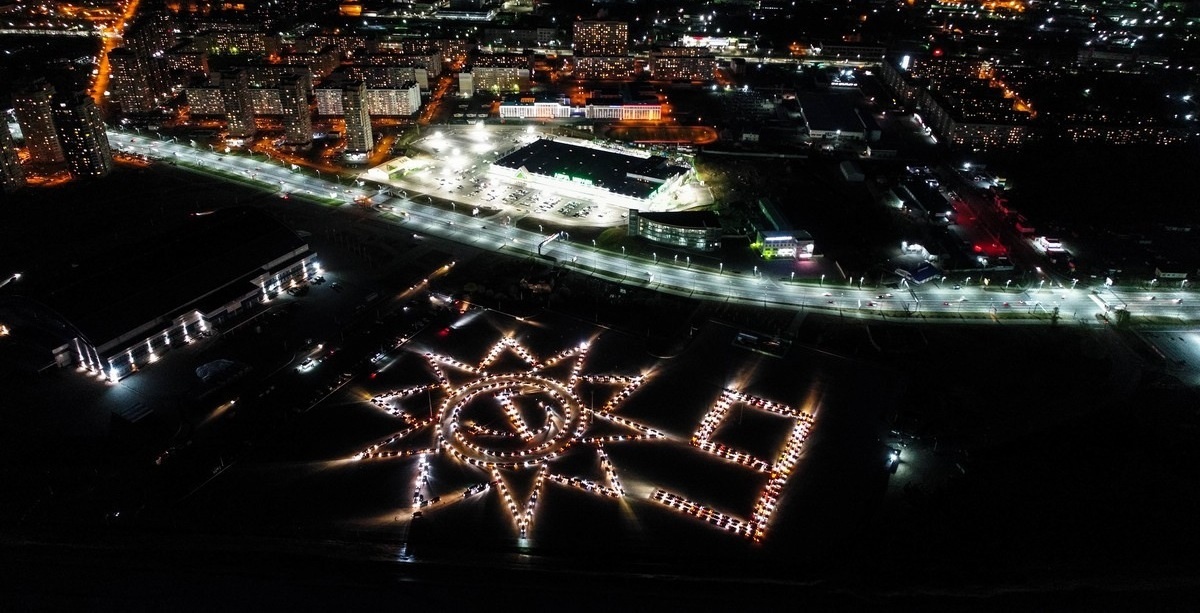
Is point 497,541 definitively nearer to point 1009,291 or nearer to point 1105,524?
point 1105,524

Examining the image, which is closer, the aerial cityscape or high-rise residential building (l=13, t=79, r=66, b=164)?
the aerial cityscape

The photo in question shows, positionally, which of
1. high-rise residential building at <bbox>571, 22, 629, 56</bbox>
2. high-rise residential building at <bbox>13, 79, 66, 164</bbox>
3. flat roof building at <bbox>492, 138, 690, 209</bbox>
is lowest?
flat roof building at <bbox>492, 138, 690, 209</bbox>

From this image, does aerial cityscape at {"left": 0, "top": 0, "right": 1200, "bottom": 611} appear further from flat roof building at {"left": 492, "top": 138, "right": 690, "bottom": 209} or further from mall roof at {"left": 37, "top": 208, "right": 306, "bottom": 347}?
flat roof building at {"left": 492, "top": 138, "right": 690, "bottom": 209}

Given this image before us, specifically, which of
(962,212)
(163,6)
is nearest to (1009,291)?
(962,212)

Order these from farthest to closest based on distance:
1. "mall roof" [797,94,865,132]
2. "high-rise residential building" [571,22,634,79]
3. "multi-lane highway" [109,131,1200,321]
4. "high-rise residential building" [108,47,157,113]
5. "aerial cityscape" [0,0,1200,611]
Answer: "high-rise residential building" [571,22,634,79], "high-rise residential building" [108,47,157,113], "mall roof" [797,94,865,132], "multi-lane highway" [109,131,1200,321], "aerial cityscape" [0,0,1200,611]

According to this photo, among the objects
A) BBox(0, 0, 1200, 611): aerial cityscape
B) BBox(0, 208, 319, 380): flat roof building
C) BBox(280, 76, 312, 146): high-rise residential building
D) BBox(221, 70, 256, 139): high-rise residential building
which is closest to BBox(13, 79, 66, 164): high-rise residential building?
BBox(0, 0, 1200, 611): aerial cityscape

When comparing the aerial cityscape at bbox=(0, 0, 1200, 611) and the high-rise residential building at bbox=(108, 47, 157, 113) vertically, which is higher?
the high-rise residential building at bbox=(108, 47, 157, 113)
